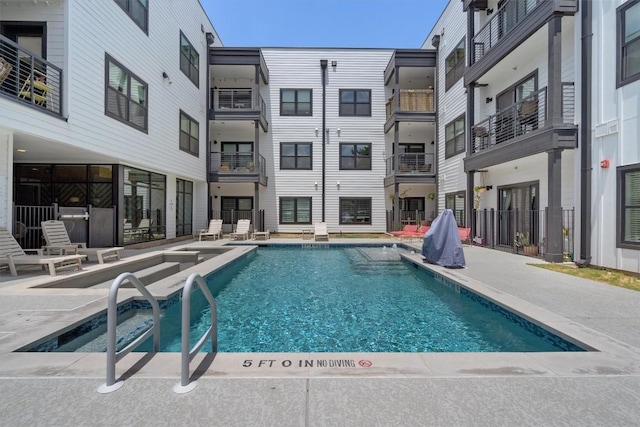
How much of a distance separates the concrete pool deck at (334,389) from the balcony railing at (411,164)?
574 inches

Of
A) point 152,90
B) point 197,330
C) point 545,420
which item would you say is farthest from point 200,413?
point 152,90

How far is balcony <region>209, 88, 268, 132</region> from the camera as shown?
17219mm

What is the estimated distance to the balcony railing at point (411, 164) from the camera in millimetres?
17688

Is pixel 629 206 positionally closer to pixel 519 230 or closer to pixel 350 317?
pixel 519 230

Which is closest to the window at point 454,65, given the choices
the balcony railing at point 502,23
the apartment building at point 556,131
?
the apartment building at point 556,131

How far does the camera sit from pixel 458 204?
15.5 m

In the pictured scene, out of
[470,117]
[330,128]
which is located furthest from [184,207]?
[470,117]

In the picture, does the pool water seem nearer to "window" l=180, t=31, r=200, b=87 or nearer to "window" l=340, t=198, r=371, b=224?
"window" l=180, t=31, r=200, b=87

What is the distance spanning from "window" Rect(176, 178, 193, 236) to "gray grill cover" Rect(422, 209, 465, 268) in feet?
38.0

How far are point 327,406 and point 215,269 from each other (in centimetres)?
587

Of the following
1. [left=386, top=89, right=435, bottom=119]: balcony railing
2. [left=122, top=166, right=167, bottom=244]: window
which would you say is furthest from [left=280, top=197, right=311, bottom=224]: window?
[left=122, top=166, right=167, bottom=244]: window

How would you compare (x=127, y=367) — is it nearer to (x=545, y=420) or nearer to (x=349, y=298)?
(x=545, y=420)

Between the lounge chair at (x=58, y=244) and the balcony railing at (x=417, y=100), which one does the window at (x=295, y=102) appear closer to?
the balcony railing at (x=417, y=100)

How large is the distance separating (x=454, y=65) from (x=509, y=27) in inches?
182
